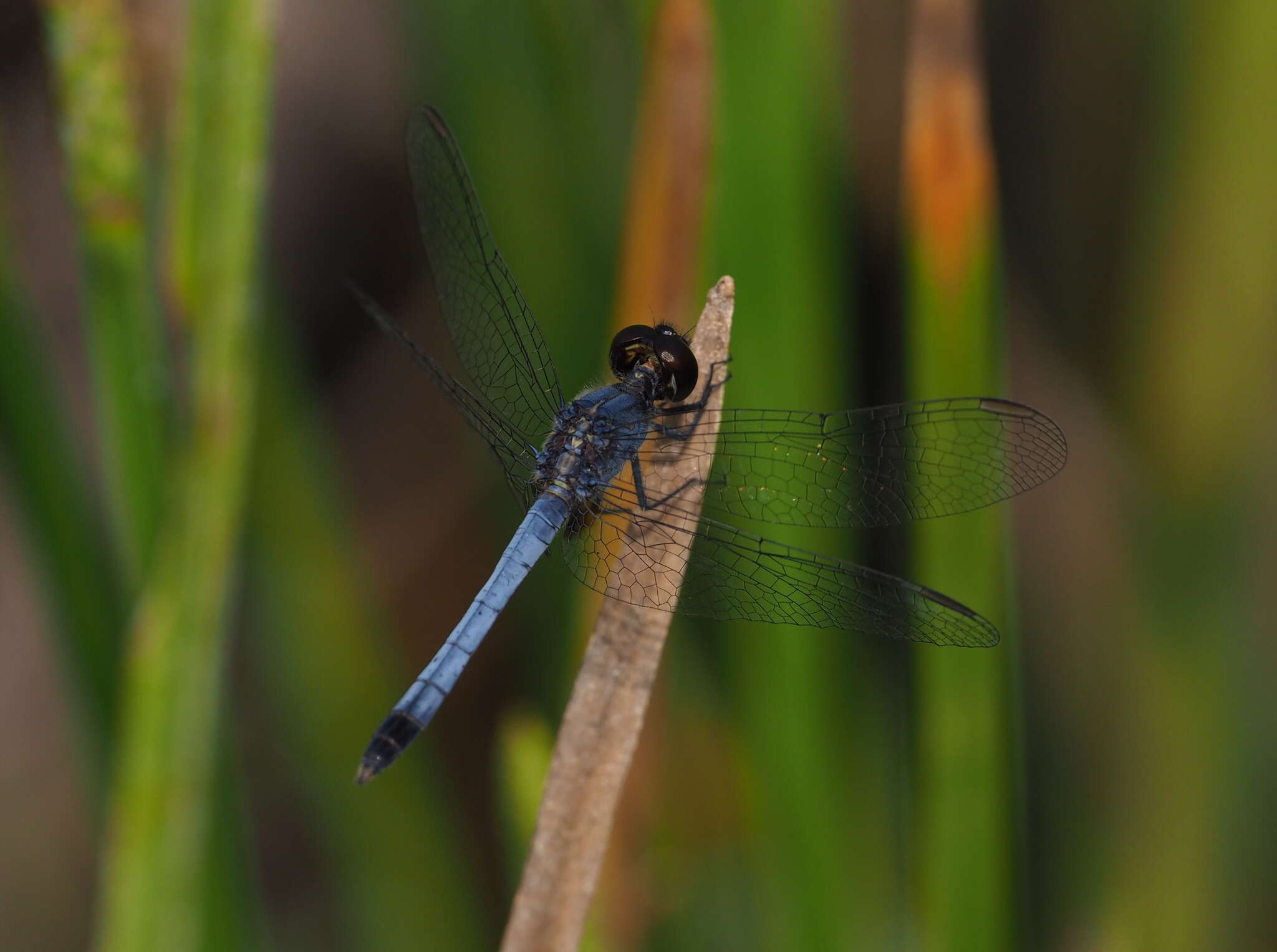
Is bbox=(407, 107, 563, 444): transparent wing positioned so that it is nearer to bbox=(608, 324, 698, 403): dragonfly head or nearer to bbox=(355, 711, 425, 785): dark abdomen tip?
bbox=(608, 324, 698, 403): dragonfly head

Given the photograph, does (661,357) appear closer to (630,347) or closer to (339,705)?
(630,347)

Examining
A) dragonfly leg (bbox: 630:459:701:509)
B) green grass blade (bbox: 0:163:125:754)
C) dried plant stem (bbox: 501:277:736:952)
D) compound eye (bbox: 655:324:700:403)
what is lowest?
dried plant stem (bbox: 501:277:736:952)

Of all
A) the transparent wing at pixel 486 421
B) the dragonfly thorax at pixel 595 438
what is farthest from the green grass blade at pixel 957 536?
the transparent wing at pixel 486 421

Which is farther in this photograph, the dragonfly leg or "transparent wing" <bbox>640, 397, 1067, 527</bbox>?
"transparent wing" <bbox>640, 397, 1067, 527</bbox>

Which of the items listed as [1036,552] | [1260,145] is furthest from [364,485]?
[1260,145]

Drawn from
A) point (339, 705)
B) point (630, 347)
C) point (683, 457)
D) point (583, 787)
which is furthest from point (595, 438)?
point (583, 787)

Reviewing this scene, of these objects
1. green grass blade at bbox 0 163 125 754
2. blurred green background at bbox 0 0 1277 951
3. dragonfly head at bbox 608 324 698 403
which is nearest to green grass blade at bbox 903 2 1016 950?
blurred green background at bbox 0 0 1277 951

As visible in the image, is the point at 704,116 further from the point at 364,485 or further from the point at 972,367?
the point at 364,485
